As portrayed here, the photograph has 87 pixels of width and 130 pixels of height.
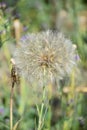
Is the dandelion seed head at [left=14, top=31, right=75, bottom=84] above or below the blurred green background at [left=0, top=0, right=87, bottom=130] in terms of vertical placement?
above

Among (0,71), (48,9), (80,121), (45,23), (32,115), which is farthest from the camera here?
(48,9)

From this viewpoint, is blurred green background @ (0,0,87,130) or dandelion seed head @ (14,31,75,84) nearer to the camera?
dandelion seed head @ (14,31,75,84)

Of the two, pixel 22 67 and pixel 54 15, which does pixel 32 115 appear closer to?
pixel 22 67

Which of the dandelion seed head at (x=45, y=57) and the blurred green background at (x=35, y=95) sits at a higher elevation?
the dandelion seed head at (x=45, y=57)

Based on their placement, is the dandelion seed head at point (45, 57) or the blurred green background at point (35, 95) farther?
the blurred green background at point (35, 95)

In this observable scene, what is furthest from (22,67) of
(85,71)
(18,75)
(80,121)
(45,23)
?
(45,23)

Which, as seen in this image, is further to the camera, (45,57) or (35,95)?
(35,95)

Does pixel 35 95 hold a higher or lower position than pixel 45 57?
lower

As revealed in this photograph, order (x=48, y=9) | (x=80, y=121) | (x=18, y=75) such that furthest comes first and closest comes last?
1. (x=48, y=9)
2. (x=80, y=121)
3. (x=18, y=75)
